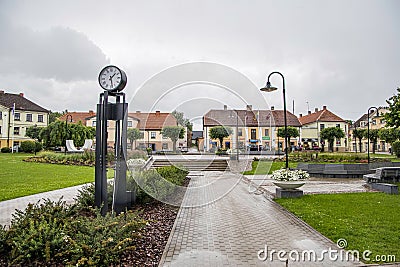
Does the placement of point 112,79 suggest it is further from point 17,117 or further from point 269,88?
point 17,117

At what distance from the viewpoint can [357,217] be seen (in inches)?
265

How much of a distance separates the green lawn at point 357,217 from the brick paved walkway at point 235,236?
14.2 inches

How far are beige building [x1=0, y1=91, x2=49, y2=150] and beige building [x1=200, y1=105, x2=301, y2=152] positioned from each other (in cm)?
3113

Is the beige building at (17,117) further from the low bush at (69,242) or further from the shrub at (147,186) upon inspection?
the low bush at (69,242)

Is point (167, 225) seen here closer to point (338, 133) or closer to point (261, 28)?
point (261, 28)

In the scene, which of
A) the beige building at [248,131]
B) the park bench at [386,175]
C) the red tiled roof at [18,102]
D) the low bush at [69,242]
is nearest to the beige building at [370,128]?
the beige building at [248,131]

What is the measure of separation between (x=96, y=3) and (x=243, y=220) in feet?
29.9

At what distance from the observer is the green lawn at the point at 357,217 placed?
16.3 ft

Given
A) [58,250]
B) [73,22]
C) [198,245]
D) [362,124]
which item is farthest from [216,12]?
[362,124]

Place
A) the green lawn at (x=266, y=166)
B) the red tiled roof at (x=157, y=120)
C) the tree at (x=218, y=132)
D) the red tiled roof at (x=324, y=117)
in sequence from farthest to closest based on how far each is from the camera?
the red tiled roof at (x=324, y=117), the tree at (x=218, y=132), the green lawn at (x=266, y=166), the red tiled roof at (x=157, y=120)

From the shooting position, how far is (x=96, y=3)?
35.8ft

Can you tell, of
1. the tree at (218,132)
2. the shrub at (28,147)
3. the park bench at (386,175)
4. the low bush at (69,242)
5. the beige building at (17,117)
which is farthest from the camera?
the beige building at (17,117)

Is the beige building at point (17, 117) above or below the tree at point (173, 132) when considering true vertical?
above

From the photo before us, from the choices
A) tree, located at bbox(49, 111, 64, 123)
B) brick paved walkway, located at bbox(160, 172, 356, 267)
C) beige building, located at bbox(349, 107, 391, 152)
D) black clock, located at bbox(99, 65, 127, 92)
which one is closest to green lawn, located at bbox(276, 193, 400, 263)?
brick paved walkway, located at bbox(160, 172, 356, 267)
